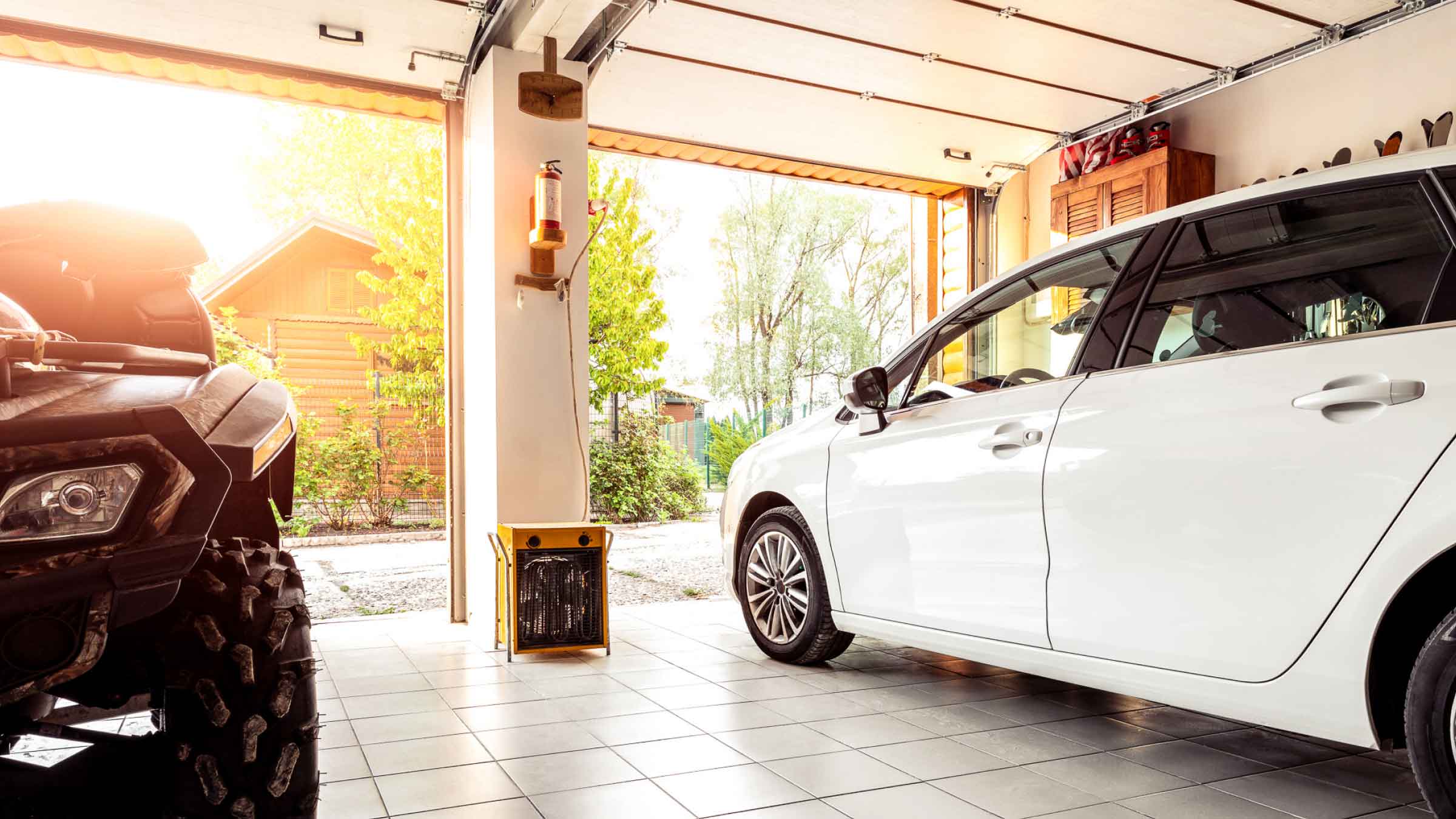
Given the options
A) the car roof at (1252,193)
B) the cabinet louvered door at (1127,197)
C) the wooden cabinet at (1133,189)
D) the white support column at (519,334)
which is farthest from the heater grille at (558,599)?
the cabinet louvered door at (1127,197)

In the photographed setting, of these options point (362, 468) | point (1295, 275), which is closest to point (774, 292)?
point (362, 468)

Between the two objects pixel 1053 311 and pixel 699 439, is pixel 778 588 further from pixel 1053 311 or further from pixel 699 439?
pixel 699 439

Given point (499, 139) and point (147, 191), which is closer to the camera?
point (499, 139)

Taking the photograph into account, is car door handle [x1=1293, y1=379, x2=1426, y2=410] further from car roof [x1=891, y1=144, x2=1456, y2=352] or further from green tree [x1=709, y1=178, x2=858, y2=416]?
green tree [x1=709, y1=178, x2=858, y2=416]

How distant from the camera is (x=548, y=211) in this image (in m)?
4.65

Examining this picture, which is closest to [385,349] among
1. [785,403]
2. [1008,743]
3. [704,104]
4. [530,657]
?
[785,403]

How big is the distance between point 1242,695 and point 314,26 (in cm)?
451

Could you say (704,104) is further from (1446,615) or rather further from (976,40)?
(1446,615)

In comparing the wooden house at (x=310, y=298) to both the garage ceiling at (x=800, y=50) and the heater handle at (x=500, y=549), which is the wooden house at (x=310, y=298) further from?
the heater handle at (x=500, y=549)

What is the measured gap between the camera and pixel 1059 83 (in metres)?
5.47

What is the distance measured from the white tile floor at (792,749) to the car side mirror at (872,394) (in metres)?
0.99

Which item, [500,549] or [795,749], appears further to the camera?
[500,549]

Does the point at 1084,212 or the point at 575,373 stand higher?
the point at 1084,212

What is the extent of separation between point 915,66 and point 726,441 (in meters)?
9.62
